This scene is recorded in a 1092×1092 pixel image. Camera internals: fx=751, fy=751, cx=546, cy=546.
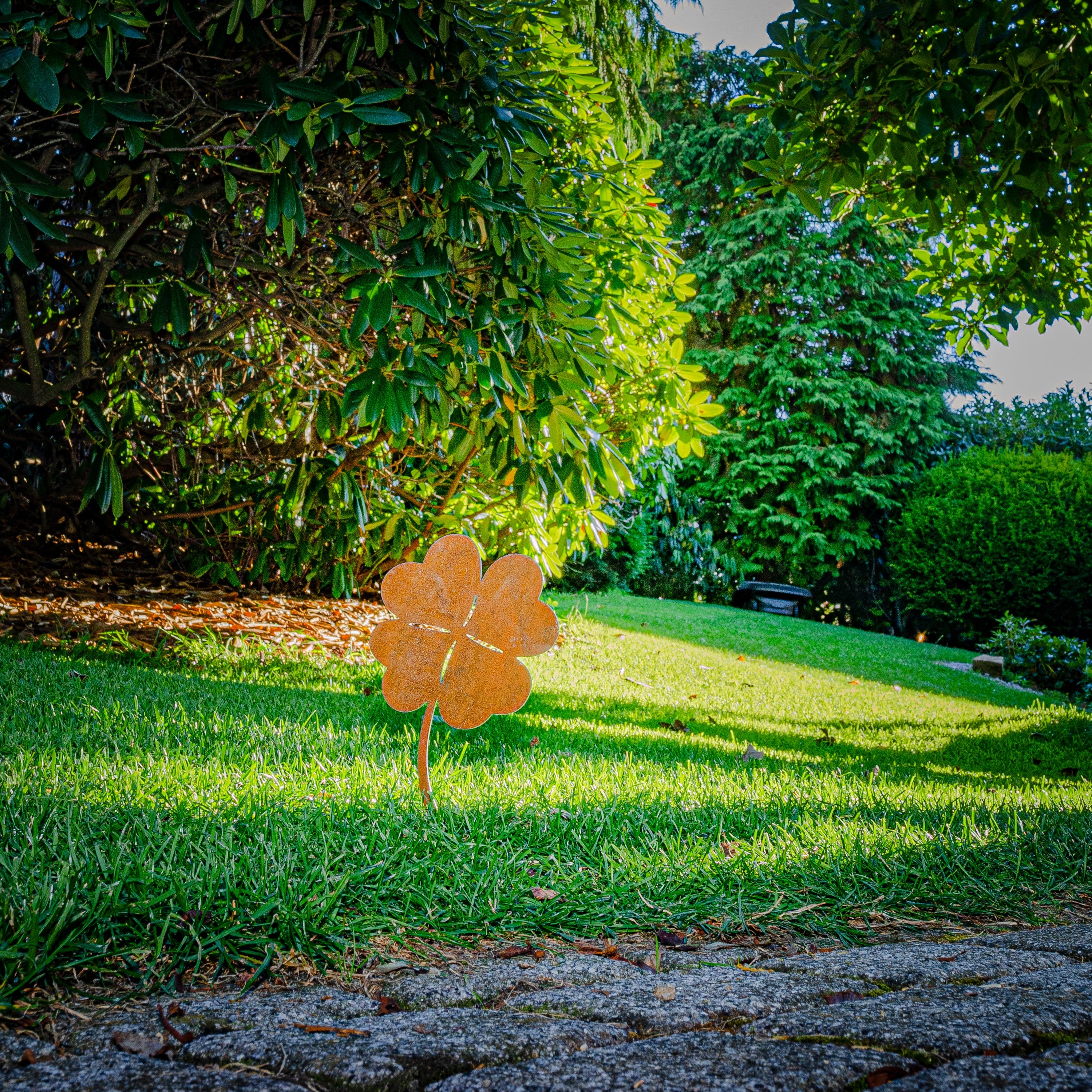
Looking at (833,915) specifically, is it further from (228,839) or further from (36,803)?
(36,803)

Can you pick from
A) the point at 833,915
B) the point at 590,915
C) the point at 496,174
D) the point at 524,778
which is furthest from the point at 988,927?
the point at 496,174

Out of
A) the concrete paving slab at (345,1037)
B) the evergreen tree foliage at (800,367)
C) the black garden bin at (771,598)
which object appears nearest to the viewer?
the concrete paving slab at (345,1037)

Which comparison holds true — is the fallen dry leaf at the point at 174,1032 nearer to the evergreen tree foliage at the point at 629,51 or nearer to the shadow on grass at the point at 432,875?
the shadow on grass at the point at 432,875

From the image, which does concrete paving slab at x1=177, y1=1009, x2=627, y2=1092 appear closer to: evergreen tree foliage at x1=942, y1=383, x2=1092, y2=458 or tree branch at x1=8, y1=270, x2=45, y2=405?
tree branch at x1=8, y1=270, x2=45, y2=405

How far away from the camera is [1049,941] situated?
1842 mm

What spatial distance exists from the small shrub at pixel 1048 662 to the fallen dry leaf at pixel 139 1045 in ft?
28.1

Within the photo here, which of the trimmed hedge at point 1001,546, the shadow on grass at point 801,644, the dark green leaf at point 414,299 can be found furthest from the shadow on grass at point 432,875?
the trimmed hedge at point 1001,546

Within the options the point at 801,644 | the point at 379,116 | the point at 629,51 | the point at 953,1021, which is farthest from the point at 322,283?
the point at 801,644

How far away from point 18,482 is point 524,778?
194 inches

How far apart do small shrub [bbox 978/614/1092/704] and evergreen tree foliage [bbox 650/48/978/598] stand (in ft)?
20.2

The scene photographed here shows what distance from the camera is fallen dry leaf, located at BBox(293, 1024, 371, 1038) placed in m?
1.24

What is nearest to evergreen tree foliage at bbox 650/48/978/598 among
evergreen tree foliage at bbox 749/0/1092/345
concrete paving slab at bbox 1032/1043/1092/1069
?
evergreen tree foliage at bbox 749/0/1092/345

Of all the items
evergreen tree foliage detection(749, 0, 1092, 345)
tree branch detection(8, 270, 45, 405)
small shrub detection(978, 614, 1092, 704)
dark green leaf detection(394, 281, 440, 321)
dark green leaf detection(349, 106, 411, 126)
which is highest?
evergreen tree foliage detection(749, 0, 1092, 345)

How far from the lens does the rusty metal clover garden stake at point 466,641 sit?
7.92 ft
